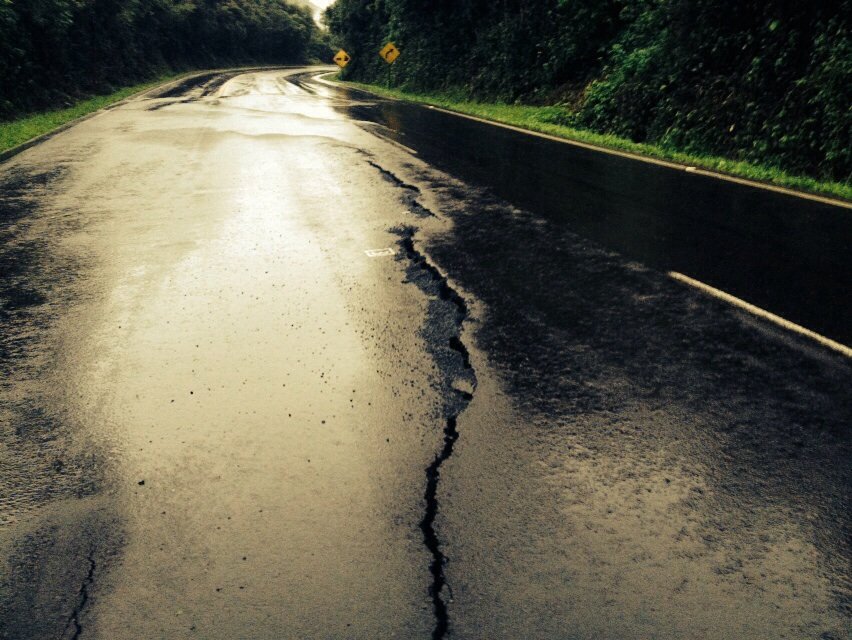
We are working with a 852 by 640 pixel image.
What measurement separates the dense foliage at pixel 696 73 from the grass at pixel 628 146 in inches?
12.5

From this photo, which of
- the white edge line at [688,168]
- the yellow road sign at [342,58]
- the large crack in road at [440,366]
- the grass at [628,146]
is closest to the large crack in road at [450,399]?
the large crack in road at [440,366]

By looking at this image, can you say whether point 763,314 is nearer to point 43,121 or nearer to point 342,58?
point 43,121

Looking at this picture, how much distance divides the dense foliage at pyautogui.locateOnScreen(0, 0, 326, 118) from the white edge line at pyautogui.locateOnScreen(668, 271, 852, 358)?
20.3 metres

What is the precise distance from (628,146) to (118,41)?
34.0 meters

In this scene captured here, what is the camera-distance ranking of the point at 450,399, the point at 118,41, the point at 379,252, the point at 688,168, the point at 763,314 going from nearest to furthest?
the point at 450,399 → the point at 763,314 → the point at 379,252 → the point at 688,168 → the point at 118,41

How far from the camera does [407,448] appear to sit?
344cm

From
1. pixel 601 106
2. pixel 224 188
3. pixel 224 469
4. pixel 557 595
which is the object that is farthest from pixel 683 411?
pixel 601 106

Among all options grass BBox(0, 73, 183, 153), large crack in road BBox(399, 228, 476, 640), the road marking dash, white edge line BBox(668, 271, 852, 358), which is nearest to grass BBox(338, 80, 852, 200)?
white edge line BBox(668, 271, 852, 358)

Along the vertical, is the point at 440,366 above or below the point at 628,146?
above

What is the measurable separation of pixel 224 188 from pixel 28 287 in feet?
13.3

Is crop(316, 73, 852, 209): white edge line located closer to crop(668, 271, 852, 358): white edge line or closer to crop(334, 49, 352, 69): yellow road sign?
crop(668, 271, 852, 358): white edge line

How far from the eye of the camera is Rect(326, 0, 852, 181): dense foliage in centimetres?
988

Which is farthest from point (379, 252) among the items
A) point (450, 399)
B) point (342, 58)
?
point (342, 58)

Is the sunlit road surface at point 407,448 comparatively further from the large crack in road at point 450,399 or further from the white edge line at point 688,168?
the white edge line at point 688,168
